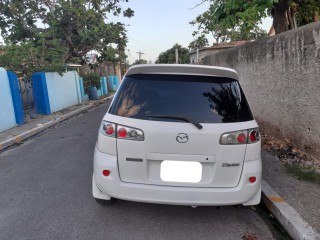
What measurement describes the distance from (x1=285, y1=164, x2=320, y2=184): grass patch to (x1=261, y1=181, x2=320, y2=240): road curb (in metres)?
0.71

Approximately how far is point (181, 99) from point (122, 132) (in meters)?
0.66

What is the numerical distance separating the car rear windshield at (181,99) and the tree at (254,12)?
417cm

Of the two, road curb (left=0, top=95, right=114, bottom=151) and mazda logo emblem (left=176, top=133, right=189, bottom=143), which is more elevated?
mazda logo emblem (left=176, top=133, right=189, bottom=143)

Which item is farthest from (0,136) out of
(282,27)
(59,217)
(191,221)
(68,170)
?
(282,27)

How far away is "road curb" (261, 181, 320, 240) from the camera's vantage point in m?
2.88

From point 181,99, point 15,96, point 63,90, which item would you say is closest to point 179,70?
point 181,99

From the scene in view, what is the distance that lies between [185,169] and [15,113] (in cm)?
877

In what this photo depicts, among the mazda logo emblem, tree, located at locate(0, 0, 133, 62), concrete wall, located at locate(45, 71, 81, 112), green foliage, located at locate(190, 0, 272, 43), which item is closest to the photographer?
the mazda logo emblem

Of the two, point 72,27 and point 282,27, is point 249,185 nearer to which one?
point 282,27

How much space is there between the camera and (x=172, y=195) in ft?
9.57

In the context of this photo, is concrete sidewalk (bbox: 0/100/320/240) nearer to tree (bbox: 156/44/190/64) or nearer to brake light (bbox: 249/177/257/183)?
brake light (bbox: 249/177/257/183)

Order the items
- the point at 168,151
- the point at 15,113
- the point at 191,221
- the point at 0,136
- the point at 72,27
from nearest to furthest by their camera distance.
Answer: the point at 168,151 → the point at 191,221 → the point at 0,136 → the point at 15,113 → the point at 72,27

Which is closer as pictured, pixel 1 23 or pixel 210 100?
pixel 210 100

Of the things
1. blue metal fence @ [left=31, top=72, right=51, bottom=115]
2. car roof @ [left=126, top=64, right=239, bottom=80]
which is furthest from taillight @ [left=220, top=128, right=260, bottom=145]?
blue metal fence @ [left=31, top=72, right=51, bottom=115]
